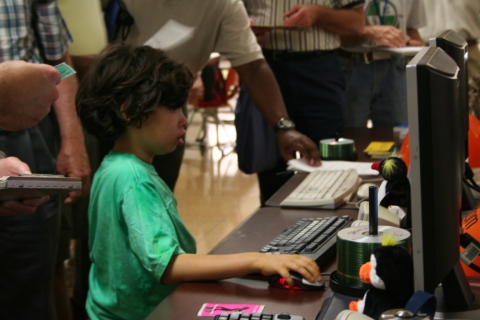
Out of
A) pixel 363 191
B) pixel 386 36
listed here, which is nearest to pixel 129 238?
pixel 363 191

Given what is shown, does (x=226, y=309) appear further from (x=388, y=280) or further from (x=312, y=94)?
(x=312, y=94)

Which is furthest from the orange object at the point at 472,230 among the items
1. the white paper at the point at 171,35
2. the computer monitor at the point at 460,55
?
the white paper at the point at 171,35

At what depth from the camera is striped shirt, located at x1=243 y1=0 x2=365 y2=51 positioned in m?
3.30

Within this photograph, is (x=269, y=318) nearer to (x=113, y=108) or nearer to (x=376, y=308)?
(x=376, y=308)

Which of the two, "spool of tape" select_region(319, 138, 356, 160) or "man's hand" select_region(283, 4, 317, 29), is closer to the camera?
"spool of tape" select_region(319, 138, 356, 160)

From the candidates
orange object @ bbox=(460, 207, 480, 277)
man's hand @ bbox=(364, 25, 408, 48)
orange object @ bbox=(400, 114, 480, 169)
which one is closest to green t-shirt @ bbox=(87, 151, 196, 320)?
orange object @ bbox=(460, 207, 480, 277)

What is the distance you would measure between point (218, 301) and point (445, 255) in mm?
502

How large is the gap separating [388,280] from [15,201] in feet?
3.16

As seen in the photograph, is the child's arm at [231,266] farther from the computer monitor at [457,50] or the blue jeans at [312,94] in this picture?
the blue jeans at [312,94]

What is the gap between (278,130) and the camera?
2.94m

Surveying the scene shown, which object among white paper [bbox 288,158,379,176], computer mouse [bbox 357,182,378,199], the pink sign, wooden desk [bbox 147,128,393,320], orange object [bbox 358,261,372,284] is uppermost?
orange object [bbox 358,261,372,284]

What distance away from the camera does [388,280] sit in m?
Result: 1.22

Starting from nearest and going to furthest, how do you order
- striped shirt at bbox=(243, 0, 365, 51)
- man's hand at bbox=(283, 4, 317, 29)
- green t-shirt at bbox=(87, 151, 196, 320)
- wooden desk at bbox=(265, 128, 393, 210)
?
green t-shirt at bbox=(87, 151, 196, 320) < wooden desk at bbox=(265, 128, 393, 210) < man's hand at bbox=(283, 4, 317, 29) < striped shirt at bbox=(243, 0, 365, 51)

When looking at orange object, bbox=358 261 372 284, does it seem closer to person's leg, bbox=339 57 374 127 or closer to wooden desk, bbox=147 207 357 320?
wooden desk, bbox=147 207 357 320
